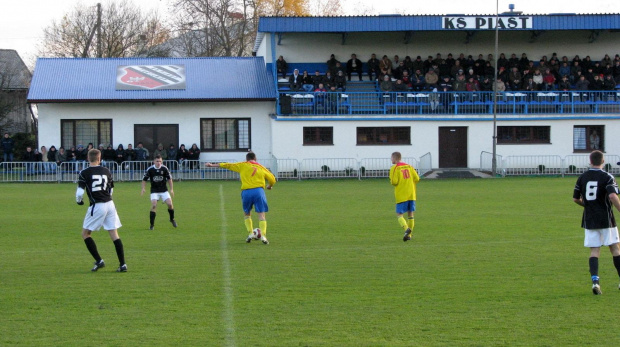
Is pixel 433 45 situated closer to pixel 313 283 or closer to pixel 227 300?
pixel 313 283

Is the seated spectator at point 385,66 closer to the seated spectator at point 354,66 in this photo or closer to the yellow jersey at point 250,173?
the seated spectator at point 354,66

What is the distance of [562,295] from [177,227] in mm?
10046

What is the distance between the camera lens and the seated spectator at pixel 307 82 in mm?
39312

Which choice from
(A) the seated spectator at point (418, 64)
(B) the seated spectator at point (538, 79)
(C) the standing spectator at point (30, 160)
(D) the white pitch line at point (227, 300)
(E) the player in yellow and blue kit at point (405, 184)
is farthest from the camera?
(A) the seated spectator at point (418, 64)

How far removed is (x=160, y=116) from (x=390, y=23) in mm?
12587

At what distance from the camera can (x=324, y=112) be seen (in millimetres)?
38375

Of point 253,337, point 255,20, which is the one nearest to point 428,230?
point 253,337

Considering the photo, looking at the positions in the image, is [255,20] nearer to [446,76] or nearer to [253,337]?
[446,76]

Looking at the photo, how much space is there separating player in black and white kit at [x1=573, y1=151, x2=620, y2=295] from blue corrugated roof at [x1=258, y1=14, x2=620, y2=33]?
31298 mm

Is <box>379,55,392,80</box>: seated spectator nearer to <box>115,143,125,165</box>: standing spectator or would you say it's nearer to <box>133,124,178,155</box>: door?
<box>133,124,178,155</box>: door

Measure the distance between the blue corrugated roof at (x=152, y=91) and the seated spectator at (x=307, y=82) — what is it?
5.02ft

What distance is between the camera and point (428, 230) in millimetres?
16406

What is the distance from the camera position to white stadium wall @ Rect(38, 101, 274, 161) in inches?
1522

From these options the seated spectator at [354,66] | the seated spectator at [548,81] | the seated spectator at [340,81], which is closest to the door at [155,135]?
the seated spectator at [340,81]
